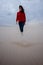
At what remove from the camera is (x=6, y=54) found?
1.72m

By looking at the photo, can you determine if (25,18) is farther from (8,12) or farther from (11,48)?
(11,48)

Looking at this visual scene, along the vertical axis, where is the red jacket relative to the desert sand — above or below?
above

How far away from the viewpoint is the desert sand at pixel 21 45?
1683 mm

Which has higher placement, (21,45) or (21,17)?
(21,17)

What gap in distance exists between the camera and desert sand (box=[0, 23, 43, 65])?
1.68m

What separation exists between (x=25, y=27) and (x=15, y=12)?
0.85 feet

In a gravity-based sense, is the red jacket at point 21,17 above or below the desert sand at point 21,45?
above

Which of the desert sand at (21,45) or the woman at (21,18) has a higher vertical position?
the woman at (21,18)

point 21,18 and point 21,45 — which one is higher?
point 21,18

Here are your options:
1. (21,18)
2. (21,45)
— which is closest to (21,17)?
(21,18)

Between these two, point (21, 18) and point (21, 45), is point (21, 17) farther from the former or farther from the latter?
point (21, 45)

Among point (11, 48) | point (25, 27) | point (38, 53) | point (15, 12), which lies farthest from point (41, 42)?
point (15, 12)

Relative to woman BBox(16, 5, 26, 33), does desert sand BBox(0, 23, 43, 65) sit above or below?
below

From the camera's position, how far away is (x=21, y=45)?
1694 millimetres
